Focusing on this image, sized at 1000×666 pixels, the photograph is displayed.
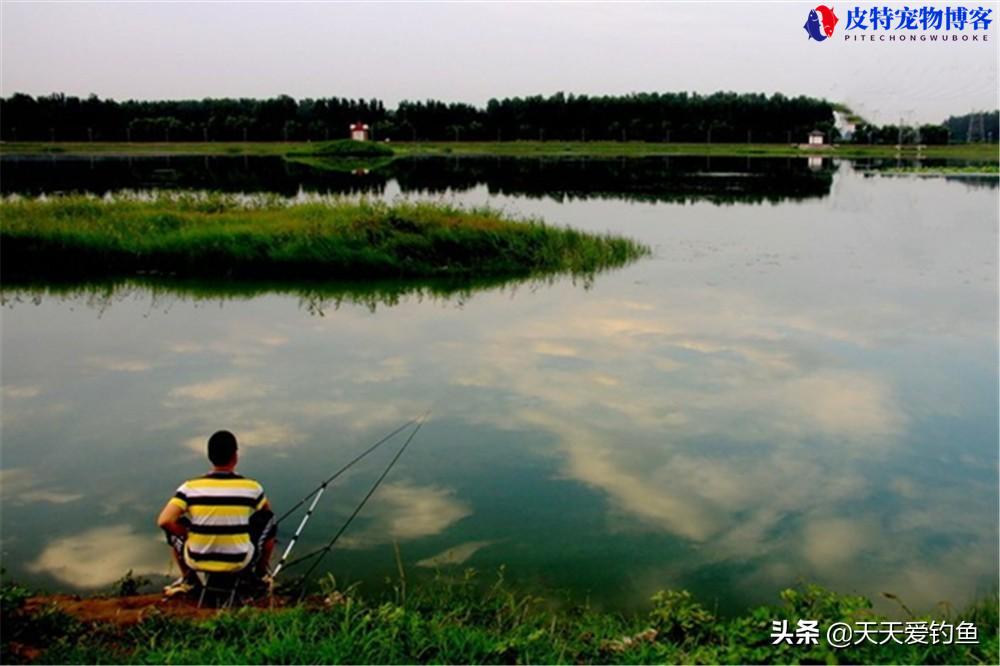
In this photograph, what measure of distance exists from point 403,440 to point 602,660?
3.79m

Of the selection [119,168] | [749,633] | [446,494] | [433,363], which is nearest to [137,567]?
[446,494]

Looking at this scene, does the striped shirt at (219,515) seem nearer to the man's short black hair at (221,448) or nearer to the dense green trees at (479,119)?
the man's short black hair at (221,448)

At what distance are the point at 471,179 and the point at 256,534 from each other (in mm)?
38715

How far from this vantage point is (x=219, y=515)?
4.62m

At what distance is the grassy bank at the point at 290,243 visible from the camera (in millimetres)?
15516

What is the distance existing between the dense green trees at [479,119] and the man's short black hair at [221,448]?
3428 inches

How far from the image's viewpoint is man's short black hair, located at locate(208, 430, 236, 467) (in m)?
4.55

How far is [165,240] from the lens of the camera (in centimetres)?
1602

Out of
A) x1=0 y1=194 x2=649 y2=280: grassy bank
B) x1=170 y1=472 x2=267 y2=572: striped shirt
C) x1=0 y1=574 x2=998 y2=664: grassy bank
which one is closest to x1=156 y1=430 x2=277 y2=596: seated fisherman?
x1=170 y1=472 x2=267 y2=572: striped shirt

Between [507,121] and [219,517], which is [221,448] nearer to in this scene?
[219,517]

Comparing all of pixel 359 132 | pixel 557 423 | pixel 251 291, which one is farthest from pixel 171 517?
pixel 359 132

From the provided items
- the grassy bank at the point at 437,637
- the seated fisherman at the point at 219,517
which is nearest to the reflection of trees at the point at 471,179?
the grassy bank at the point at 437,637

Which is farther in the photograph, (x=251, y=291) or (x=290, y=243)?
(x=290, y=243)

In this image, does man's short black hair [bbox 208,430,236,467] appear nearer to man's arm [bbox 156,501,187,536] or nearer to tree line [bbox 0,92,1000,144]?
man's arm [bbox 156,501,187,536]
